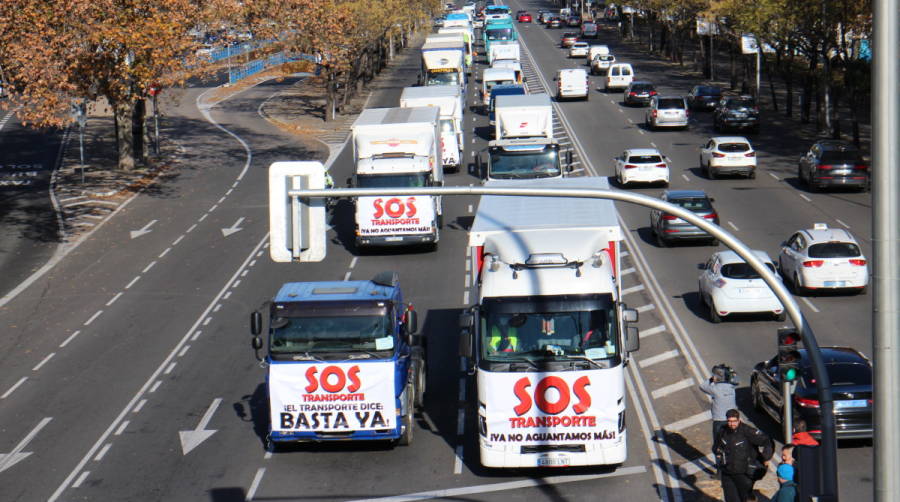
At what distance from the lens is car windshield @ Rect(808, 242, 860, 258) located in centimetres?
3041

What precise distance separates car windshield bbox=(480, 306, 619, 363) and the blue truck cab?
2374 mm

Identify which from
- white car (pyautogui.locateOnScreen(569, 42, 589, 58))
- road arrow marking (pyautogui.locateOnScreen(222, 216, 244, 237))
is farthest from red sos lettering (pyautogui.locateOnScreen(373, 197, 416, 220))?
white car (pyautogui.locateOnScreen(569, 42, 589, 58))

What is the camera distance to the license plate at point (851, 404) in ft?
63.8

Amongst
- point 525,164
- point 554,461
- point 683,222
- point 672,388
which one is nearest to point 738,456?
point 554,461

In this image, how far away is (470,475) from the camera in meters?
19.7

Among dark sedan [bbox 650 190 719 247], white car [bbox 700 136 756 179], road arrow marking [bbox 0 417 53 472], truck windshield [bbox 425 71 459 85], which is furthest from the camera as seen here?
truck windshield [bbox 425 71 459 85]

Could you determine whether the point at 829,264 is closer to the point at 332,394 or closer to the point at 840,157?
the point at 332,394

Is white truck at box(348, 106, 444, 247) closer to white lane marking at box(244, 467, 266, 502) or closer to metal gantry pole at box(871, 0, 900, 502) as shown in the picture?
white lane marking at box(244, 467, 266, 502)

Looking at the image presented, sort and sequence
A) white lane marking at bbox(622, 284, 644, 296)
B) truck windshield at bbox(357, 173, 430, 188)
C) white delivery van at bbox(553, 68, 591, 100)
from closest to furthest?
white lane marking at bbox(622, 284, 644, 296)
truck windshield at bbox(357, 173, 430, 188)
white delivery van at bbox(553, 68, 591, 100)

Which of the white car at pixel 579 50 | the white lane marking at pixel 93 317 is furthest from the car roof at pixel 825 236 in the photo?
the white car at pixel 579 50

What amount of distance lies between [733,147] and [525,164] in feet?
37.5

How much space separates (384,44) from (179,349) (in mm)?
74103

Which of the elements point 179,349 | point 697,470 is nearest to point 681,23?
point 179,349

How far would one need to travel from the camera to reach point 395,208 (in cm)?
3703
